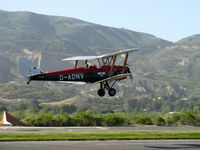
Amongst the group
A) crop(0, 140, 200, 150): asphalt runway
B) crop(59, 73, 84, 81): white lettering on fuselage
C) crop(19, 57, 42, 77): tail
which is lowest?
crop(0, 140, 200, 150): asphalt runway

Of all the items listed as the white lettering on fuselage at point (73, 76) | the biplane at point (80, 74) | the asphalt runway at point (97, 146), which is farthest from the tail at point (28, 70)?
the asphalt runway at point (97, 146)

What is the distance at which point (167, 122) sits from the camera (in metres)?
83.2

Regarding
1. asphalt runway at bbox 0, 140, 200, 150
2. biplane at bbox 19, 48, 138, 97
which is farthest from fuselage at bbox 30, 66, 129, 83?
asphalt runway at bbox 0, 140, 200, 150

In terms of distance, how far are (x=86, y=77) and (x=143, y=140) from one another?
9.59m

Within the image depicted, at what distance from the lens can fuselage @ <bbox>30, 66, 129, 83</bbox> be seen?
42.8 metres

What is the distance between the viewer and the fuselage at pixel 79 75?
42.8 metres

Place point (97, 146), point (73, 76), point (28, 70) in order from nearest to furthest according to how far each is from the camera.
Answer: point (97, 146)
point (28, 70)
point (73, 76)

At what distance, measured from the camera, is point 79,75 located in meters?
43.8

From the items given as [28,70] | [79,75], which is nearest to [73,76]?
[79,75]

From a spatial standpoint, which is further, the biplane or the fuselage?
the fuselage

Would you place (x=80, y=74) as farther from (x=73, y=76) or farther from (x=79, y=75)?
(x=73, y=76)

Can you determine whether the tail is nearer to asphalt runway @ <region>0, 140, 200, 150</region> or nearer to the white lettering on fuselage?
the white lettering on fuselage

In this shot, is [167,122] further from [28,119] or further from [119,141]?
[119,141]

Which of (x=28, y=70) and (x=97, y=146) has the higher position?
(x=28, y=70)
